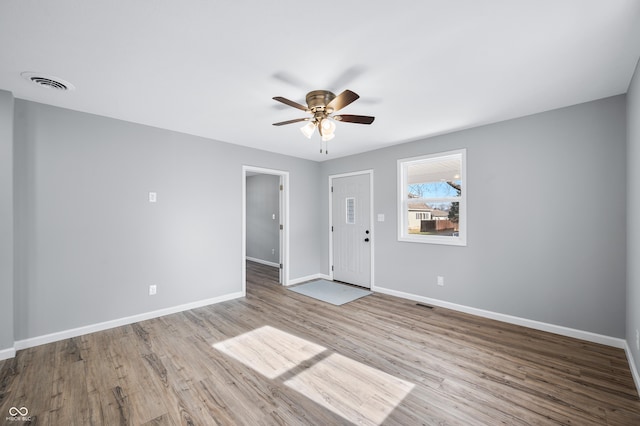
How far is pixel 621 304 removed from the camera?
2.63 metres

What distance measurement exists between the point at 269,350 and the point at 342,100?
2516mm

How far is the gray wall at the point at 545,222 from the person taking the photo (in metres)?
2.69

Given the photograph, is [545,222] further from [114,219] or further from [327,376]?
[114,219]

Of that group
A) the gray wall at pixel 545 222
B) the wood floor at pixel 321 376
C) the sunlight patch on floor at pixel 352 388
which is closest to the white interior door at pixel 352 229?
the gray wall at pixel 545 222

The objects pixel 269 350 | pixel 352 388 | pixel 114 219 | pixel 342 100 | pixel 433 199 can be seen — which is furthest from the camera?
pixel 433 199

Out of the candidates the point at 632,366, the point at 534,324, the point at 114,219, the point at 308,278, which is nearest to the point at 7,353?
the point at 114,219

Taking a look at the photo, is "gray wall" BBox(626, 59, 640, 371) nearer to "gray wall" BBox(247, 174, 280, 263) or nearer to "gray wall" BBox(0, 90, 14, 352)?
"gray wall" BBox(0, 90, 14, 352)

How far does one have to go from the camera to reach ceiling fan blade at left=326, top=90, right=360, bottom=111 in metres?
2.05

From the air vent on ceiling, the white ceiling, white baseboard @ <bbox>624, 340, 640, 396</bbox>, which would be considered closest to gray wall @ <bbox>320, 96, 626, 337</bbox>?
white baseboard @ <bbox>624, 340, 640, 396</bbox>

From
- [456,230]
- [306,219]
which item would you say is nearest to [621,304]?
[456,230]

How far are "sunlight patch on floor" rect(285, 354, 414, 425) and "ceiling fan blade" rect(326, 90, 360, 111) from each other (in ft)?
7.55

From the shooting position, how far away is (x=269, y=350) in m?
2.69

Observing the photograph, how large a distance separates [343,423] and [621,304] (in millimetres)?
3041

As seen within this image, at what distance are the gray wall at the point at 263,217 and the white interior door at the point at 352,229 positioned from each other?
1.80 metres
